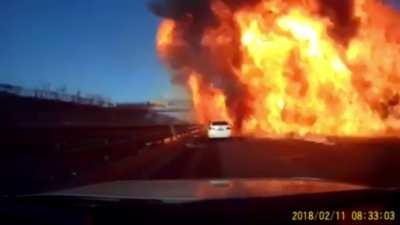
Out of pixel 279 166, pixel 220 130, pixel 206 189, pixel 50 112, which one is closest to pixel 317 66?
pixel 220 130

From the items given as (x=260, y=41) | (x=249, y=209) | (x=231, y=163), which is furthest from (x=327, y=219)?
(x=260, y=41)

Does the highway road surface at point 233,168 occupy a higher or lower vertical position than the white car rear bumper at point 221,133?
lower

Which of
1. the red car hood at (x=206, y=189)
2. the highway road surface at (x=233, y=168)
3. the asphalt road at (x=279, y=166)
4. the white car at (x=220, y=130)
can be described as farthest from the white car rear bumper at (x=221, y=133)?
the red car hood at (x=206, y=189)

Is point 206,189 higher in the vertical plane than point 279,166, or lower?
higher

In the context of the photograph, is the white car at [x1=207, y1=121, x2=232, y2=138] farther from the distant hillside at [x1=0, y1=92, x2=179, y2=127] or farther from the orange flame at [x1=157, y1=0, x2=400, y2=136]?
the distant hillside at [x1=0, y1=92, x2=179, y2=127]

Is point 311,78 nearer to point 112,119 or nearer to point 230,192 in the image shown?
point 230,192

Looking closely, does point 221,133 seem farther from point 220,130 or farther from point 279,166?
point 279,166

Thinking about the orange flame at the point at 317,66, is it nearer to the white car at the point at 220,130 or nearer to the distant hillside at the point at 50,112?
the white car at the point at 220,130

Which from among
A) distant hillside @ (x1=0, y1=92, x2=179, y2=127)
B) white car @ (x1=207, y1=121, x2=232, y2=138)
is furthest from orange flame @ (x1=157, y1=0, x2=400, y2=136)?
distant hillside @ (x1=0, y1=92, x2=179, y2=127)

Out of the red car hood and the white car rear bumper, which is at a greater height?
the white car rear bumper

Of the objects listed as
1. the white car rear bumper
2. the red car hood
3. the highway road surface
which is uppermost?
the white car rear bumper

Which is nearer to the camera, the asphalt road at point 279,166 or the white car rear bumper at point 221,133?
the asphalt road at point 279,166

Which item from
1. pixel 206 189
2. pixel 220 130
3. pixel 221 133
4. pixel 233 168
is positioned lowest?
pixel 233 168

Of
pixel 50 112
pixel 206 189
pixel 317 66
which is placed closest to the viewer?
pixel 206 189
